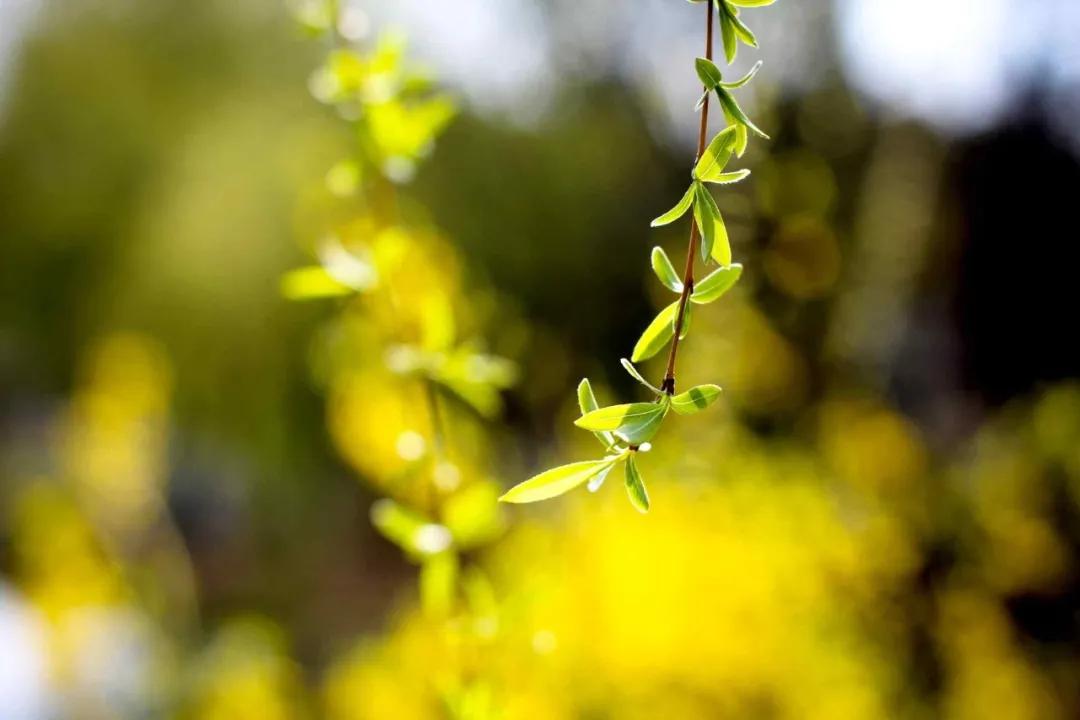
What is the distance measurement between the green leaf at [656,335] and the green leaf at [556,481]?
20mm

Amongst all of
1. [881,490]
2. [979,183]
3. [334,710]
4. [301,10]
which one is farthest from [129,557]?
[979,183]

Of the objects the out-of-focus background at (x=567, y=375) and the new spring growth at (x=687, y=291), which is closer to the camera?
the new spring growth at (x=687, y=291)

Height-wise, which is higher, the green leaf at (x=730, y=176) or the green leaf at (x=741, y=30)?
the green leaf at (x=741, y=30)

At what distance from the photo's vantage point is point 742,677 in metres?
0.84


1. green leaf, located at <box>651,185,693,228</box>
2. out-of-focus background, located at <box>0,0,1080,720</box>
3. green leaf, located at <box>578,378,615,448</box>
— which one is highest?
green leaf, located at <box>651,185,693,228</box>

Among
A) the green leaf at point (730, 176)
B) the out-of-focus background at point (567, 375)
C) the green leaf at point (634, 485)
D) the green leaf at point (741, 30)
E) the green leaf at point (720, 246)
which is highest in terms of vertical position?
the green leaf at point (741, 30)

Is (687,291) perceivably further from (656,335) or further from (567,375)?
(567,375)

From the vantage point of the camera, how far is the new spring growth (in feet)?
0.47

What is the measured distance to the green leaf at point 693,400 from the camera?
15 cm

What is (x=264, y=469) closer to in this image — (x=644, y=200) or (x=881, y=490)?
(x=644, y=200)

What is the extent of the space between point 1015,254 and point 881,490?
1.70m

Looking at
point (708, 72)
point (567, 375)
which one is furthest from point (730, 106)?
point (567, 375)

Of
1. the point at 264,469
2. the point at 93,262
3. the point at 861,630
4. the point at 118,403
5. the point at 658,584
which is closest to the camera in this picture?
the point at 658,584

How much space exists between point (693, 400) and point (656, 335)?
1 cm
